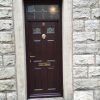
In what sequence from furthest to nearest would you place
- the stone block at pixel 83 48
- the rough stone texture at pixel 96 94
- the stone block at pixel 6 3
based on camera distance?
the rough stone texture at pixel 96 94, the stone block at pixel 83 48, the stone block at pixel 6 3

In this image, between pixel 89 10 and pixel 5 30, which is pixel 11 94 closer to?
pixel 5 30

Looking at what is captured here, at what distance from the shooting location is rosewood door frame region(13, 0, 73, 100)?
15.8 ft

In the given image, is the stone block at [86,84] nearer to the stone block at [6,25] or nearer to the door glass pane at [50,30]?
the door glass pane at [50,30]

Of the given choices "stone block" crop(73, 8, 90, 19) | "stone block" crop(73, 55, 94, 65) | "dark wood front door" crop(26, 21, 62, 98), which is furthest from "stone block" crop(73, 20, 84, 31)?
"stone block" crop(73, 55, 94, 65)

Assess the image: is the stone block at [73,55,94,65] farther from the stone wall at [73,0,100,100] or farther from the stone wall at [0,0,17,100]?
the stone wall at [0,0,17,100]

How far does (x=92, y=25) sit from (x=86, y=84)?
5.14ft

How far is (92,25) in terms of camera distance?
16.1 ft

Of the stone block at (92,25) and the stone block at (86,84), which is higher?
the stone block at (92,25)

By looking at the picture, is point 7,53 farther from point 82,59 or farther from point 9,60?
point 82,59

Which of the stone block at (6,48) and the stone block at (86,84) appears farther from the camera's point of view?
the stone block at (86,84)

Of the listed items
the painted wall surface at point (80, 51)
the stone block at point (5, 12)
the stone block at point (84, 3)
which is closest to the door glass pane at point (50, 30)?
the painted wall surface at point (80, 51)

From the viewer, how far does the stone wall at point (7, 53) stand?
4750 mm

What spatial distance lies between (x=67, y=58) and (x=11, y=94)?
1.74 m

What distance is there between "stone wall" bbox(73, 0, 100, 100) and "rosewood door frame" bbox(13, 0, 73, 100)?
13 cm
